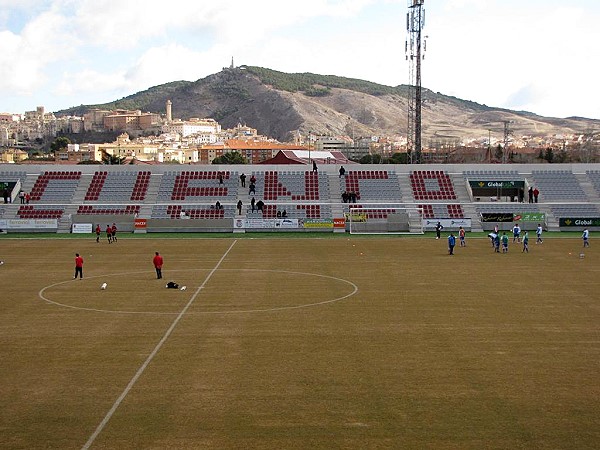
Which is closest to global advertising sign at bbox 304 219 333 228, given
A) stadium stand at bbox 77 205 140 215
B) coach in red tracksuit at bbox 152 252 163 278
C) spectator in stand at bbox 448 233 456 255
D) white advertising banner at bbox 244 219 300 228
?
white advertising banner at bbox 244 219 300 228

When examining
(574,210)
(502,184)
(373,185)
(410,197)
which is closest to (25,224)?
(373,185)

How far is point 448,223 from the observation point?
2440 inches

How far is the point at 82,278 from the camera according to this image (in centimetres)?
3494

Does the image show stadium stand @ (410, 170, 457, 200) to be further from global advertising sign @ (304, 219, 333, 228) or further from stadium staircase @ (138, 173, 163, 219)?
stadium staircase @ (138, 173, 163, 219)

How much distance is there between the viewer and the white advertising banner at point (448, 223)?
2437 inches

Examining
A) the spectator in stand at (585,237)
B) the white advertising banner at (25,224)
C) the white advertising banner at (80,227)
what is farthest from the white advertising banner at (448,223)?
the white advertising banner at (25,224)

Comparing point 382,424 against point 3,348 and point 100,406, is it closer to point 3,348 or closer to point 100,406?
point 100,406

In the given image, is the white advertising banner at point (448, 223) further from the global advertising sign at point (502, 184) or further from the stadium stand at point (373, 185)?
the global advertising sign at point (502, 184)

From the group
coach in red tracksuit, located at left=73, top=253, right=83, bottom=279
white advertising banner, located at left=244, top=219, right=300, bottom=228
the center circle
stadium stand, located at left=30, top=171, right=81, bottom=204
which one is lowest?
the center circle

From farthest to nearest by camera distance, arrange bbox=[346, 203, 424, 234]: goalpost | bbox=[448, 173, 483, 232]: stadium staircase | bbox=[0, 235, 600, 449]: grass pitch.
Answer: bbox=[448, 173, 483, 232]: stadium staircase, bbox=[346, 203, 424, 234]: goalpost, bbox=[0, 235, 600, 449]: grass pitch

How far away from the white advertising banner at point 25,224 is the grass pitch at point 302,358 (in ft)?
80.4

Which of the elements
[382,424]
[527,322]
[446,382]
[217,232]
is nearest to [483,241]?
[217,232]

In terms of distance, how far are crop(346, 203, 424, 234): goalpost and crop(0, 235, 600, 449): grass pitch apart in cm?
2299

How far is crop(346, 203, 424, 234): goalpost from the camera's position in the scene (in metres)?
61.4
